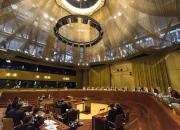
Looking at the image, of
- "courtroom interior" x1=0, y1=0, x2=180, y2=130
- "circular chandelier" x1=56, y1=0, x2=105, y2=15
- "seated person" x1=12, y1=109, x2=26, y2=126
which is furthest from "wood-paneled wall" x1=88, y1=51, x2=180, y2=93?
"seated person" x1=12, y1=109, x2=26, y2=126

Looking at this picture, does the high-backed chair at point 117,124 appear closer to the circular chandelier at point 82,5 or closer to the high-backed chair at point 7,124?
the high-backed chair at point 7,124

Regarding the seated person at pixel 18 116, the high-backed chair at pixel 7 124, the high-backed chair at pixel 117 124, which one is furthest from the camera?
the seated person at pixel 18 116

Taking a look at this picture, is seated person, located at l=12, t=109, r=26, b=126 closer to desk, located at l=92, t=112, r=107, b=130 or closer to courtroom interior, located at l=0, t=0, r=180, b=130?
courtroom interior, located at l=0, t=0, r=180, b=130

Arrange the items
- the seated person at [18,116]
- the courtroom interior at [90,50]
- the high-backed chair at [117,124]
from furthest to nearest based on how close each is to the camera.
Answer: the courtroom interior at [90,50]
the seated person at [18,116]
the high-backed chair at [117,124]

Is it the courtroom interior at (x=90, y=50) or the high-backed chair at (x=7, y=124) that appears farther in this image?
the courtroom interior at (x=90, y=50)

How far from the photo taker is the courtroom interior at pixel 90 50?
317 inches

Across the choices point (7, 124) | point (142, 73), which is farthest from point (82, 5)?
point (7, 124)

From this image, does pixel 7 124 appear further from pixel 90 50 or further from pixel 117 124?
pixel 90 50

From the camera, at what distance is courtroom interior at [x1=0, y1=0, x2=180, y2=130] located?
806 centimetres

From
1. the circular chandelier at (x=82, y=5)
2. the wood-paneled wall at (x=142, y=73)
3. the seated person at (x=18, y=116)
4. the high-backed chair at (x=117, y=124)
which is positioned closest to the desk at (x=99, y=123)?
the high-backed chair at (x=117, y=124)

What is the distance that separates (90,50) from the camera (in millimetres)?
16297

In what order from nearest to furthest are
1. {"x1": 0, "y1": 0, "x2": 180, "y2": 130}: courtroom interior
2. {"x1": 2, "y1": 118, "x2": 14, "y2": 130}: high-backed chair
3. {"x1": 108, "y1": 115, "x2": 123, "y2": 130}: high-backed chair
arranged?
{"x1": 2, "y1": 118, "x2": 14, "y2": 130}: high-backed chair → {"x1": 108, "y1": 115, "x2": 123, "y2": 130}: high-backed chair → {"x1": 0, "y1": 0, "x2": 180, "y2": 130}: courtroom interior

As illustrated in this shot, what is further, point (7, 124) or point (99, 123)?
point (99, 123)

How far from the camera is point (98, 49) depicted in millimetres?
15859
